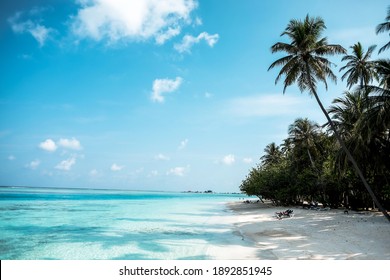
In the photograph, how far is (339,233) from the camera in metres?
13.0

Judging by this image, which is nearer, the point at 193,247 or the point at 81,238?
the point at 193,247

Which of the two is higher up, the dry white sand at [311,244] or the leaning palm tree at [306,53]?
the leaning palm tree at [306,53]

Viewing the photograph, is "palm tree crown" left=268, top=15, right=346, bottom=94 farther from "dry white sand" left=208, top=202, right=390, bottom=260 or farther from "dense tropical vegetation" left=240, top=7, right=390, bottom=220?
"dry white sand" left=208, top=202, right=390, bottom=260

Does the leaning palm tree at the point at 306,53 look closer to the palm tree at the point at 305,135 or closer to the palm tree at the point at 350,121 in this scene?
the palm tree at the point at 350,121

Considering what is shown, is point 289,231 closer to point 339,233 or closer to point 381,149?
point 339,233

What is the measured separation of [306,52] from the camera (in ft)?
55.8

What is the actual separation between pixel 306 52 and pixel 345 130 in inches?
303

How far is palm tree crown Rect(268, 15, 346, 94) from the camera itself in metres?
17.0

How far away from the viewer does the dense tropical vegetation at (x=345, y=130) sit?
14204mm

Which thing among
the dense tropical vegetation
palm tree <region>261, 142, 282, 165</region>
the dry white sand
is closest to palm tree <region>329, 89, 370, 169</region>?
the dense tropical vegetation

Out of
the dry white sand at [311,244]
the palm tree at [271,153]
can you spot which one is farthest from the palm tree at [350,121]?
the palm tree at [271,153]

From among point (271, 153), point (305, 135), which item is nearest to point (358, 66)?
point (305, 135)
